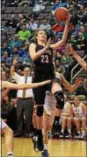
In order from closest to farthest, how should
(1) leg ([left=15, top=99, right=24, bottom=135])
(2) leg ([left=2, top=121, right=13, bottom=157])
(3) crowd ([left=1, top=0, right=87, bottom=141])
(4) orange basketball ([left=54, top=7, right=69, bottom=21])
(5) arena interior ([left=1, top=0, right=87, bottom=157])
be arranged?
(2) leg ([left=2, top=121, right=13, bottom=157]) < (4) orange basketball ([left=54, top=7, right=69, bottom=21]) < (5) arena interior ([left=1, top=0, right=87, bottom=157]) < (1) leg ([left=15, top=99, right=24, bottom=135]) < (3) crowd ([left=1, top=0, right=87, bottom=141])

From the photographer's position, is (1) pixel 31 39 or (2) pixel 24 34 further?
(2) pixel 24 34

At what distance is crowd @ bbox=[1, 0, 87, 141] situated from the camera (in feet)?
45.8

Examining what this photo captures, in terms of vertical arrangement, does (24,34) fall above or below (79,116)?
above

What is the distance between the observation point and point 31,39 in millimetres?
17812

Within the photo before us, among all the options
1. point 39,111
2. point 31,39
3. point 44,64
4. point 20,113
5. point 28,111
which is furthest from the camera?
point 31,39

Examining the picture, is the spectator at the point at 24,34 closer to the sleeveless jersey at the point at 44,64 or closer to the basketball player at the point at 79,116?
the basketball player at the point at 79,116

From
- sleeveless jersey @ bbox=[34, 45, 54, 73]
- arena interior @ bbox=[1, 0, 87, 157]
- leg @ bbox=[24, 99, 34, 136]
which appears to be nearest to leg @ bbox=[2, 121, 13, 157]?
arena interior @ bbox=[1, 0, 87, 157]

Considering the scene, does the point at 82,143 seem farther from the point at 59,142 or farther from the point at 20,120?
the point at 20,120

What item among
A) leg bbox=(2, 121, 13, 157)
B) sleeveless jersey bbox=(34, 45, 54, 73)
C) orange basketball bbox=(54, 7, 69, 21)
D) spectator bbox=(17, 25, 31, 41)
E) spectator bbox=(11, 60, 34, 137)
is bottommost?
spectator bbox=(11, 60, 34, 137)

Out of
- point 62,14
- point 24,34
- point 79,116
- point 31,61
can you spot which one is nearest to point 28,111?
point 79,116

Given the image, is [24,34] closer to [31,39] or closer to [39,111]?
[31,39]

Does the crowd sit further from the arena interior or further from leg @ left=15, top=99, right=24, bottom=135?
leg @ left=15, top=99, right=24, bottom=135

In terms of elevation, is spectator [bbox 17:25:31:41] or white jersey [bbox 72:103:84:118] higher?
spectator [bbox 17:25:31:41]

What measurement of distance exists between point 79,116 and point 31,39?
480 centimetres
